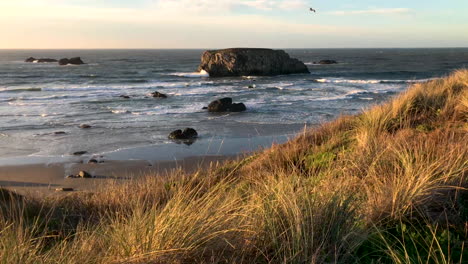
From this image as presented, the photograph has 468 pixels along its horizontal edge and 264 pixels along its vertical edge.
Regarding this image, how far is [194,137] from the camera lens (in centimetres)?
1670

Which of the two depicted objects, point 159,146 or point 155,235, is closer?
point 155,235

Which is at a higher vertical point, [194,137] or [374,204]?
[374,204]

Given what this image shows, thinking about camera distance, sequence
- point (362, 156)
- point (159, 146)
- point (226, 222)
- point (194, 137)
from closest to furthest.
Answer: point (226, 222)
point (362, 156)
point (159, 146)
point (194, 137)

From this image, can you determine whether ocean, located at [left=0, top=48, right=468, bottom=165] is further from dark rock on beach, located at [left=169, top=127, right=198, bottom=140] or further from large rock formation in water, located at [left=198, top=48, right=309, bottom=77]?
large rock formation in water, located at [left=198, top=48, right=309, bottom=77]

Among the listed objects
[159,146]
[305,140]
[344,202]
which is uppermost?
[344,202]

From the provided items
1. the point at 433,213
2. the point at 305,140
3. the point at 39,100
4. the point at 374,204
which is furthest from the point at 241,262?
the point at 39,100

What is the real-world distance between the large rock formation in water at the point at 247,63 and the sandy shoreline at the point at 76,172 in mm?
50045

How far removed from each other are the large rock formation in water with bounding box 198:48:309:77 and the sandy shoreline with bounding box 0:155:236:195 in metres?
50.0

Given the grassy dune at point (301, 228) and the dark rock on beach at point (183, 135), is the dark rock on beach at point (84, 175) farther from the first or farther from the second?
the grassy dune at point (301, 228)

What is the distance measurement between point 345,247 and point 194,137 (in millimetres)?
13964

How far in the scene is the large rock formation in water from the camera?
6253 cm

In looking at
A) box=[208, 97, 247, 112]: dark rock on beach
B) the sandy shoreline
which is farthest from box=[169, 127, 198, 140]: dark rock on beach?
box=[208, 97, 247, 112]: dark rock on beach

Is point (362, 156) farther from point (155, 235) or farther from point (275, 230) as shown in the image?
point (155, 235)

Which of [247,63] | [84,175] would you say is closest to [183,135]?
[84,175]
